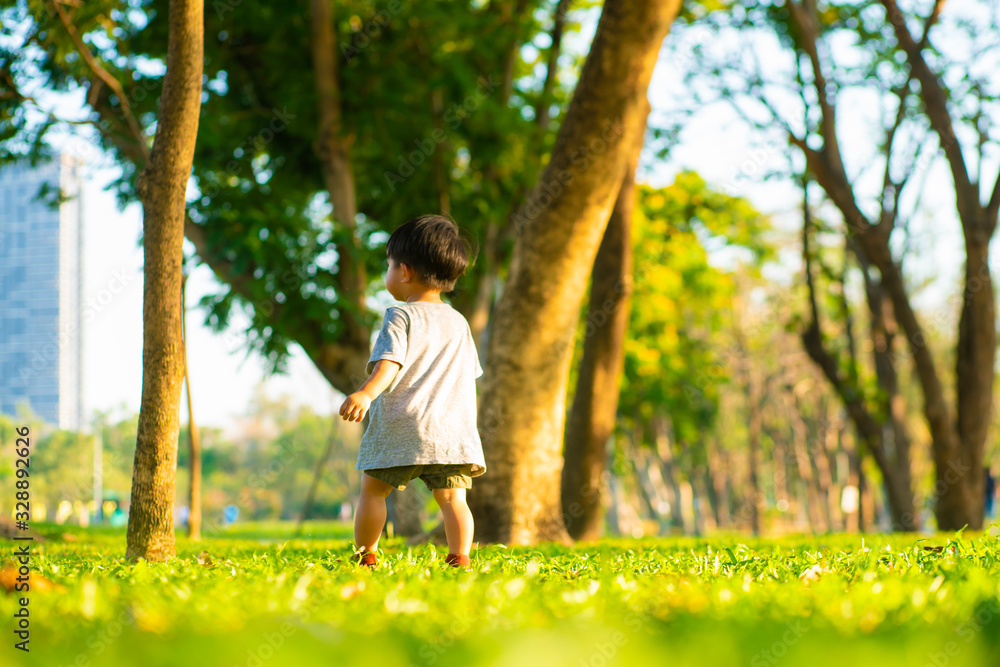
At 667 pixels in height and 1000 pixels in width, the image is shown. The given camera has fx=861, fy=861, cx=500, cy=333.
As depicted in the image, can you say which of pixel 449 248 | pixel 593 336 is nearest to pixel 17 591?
pixel 449 248

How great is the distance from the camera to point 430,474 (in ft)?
12.8

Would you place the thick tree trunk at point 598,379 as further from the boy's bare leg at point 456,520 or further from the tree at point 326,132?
the boy's bare leg at point 456,520

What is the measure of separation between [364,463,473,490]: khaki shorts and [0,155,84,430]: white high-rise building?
9.00 m

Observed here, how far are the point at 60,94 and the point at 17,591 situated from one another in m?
9.91

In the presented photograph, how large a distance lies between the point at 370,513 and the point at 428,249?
1.24 m

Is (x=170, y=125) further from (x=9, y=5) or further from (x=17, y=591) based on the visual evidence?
(x=9, y=5)

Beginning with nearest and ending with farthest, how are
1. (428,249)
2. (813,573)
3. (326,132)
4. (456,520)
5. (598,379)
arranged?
(813,573), (456,520), (428,249), (598,379), (326,132)

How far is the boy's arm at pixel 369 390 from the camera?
10.9 ft

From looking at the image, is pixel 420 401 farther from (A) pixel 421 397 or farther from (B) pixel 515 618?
(B) pixel 515 618

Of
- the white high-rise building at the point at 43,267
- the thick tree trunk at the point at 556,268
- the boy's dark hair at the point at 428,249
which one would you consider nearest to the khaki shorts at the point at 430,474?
the boy's dark hair at the point at 428,249

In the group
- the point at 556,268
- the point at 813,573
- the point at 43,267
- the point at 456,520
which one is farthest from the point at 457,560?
the point at 43,267

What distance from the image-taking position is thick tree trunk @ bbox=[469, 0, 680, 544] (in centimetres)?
634

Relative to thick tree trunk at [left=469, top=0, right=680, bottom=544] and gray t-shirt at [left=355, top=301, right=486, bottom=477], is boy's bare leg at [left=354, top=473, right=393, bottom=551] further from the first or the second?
thick tree trunk at [left=469, top=0, right=680, bottom=544]

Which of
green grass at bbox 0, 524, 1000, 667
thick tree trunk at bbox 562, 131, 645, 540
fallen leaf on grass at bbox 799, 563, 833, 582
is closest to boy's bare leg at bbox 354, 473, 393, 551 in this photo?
green grass at bbox 0, 524, 1000, 667
